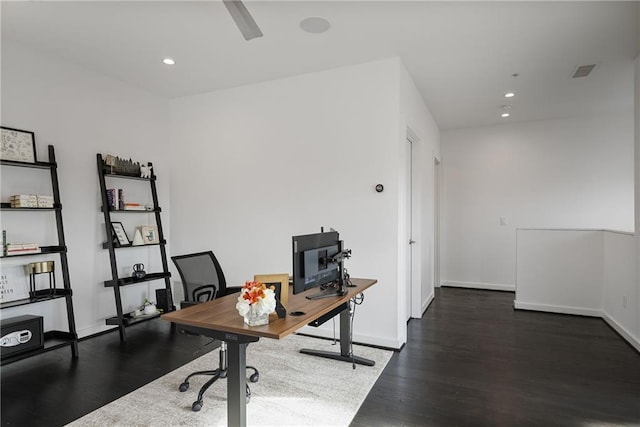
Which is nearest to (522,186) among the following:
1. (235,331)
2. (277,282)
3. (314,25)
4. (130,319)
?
(314,25)

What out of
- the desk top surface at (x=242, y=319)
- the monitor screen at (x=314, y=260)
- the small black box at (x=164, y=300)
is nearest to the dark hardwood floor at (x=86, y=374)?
the small black box at (x=164, y=300)

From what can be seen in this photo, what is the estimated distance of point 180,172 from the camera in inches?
187

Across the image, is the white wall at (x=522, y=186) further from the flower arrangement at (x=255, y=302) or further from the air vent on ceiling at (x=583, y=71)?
the flower arrangement at (x=255, y=302)

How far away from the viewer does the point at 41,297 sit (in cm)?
313

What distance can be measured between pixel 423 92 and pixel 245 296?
3654 mm

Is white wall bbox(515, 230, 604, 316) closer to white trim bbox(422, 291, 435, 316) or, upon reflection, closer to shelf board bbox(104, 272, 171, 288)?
white trim bbox(422, 291, 435, 316)

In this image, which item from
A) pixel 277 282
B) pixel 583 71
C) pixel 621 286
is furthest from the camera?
pixel 621 286

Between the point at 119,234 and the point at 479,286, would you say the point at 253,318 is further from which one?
the point at 479,286

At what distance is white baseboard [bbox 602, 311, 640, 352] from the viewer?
340 cm

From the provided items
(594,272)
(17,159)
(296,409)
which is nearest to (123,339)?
(17,159)

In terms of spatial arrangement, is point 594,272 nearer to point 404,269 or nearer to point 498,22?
point 404,269

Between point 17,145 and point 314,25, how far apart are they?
2.90 m

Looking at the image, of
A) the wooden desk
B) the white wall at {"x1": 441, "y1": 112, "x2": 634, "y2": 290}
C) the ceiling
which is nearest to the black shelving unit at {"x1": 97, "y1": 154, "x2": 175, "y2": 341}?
the ceiling

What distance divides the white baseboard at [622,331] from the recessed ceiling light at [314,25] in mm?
4155
